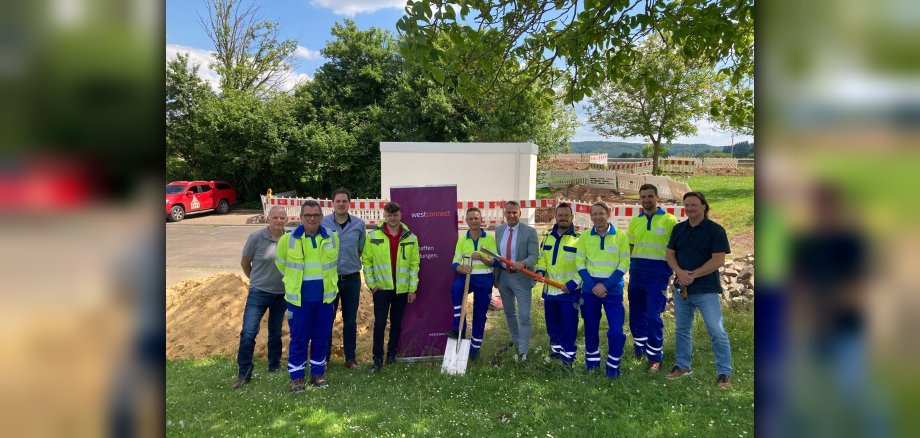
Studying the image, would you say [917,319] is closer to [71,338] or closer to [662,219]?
[71,338]

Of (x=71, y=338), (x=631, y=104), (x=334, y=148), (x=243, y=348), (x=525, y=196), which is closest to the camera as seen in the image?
(x=71, y=338)

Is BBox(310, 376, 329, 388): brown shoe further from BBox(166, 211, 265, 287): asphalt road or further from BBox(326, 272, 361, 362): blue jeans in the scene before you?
BBox(166, 211, 265, 287): asphalt road

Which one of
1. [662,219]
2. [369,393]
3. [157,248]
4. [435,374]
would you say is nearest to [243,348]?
[369,393]

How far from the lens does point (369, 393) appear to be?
17.3 ft

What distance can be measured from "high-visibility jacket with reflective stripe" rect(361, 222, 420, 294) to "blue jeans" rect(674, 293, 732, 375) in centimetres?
302

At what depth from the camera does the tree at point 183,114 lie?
26406 mm

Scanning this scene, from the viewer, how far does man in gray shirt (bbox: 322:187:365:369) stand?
600cm

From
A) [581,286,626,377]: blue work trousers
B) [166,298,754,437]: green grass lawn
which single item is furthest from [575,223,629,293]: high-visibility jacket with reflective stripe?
[166,298,754,437]: green grass lawn

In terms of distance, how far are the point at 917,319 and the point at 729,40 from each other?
5950 millimetres

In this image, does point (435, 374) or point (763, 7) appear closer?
point (763, 7)

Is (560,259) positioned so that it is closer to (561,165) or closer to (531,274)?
(531,274)

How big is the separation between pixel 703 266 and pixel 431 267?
3122 millimetres

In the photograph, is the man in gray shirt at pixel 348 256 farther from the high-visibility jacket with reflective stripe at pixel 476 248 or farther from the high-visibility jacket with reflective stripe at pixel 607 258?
the high-visibility jacket with reflective stripe at pixel 607 258

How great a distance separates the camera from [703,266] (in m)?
5.21
